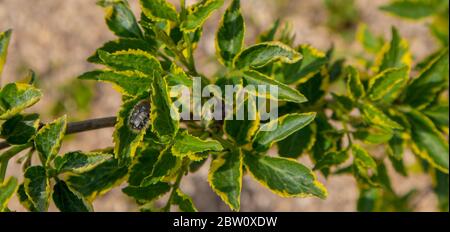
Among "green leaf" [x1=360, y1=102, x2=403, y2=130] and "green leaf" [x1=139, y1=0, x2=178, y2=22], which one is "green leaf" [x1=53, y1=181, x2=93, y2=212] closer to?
"green leaf" [x1=139, y1=0, x2=178, y2=22]

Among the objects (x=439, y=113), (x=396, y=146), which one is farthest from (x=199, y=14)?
(x=439, y=113)

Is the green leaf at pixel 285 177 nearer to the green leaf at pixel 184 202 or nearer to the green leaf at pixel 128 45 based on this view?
the green leaf at pixel 184 202

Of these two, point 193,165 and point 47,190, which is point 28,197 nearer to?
point 47,190

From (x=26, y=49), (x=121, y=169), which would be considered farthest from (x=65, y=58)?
(x=121, y=169)

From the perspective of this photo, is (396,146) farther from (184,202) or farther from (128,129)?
(128,129)

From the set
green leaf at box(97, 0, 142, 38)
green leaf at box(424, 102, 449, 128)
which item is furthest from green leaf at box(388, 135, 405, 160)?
green leaf at box(97, 0, 142, 38)
